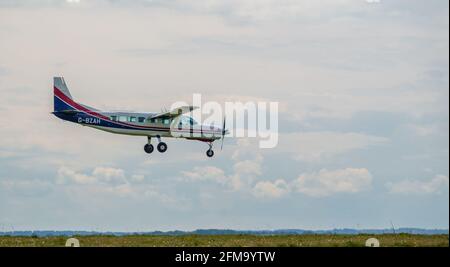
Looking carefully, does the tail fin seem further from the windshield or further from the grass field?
the grass field

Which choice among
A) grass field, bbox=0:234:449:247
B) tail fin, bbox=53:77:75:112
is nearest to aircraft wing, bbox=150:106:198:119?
tail fin, bbox=53:77:75:112

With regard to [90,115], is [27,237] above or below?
below

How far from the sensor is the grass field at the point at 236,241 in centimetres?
4678

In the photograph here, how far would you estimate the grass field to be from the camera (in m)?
46.8

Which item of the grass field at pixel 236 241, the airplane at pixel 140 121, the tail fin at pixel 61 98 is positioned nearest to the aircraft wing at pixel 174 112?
the airplane at pixel 140 121

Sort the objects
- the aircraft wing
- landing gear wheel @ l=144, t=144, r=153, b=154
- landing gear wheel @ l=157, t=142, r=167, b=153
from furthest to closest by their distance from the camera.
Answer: the aircraft wing < landing gear wheel @ l=144, t=144, r=153, b=154 < landing gear wheel @ l=157, t=142, r=167, b=153

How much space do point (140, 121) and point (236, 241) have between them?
35935 millimetres

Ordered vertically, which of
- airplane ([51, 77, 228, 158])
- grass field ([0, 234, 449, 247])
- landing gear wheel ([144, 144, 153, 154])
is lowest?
grass field ([0, 234, 449, 247])
